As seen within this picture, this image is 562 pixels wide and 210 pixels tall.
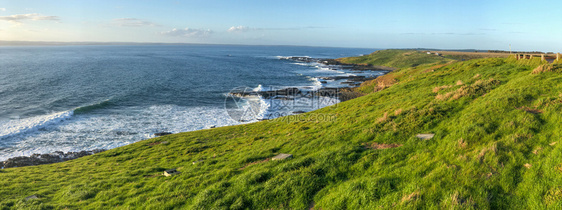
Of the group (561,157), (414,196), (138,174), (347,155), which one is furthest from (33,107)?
(561,157)

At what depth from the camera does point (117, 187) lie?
15.6m

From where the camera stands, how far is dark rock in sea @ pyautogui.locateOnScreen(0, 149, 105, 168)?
26.5 metres

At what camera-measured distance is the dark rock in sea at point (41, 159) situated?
26528 mm

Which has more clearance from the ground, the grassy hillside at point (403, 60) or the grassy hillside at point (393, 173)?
the grassy hillside at point (403, 60)

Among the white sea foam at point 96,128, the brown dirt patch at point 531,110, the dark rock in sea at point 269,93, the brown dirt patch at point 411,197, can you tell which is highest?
the brown dirt patch at point 531,110

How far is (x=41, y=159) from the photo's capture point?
27875 millimetres

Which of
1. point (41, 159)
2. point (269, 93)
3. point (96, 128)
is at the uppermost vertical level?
point (269, 93)

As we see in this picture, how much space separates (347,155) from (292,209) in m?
4.47

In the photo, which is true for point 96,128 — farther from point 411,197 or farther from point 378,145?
point 411,197

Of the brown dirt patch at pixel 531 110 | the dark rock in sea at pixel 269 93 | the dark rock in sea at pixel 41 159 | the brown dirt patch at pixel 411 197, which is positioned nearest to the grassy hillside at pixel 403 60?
the dark rock in sea at pixel 269 93

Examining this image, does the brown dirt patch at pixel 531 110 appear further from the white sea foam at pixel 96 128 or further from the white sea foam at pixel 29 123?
the white sea foam at pixel 29 123

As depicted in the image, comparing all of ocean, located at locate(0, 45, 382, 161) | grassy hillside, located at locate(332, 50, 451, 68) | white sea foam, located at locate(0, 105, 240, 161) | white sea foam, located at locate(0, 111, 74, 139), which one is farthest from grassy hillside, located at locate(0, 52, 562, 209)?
grassy hillside, located at locate(332, 50, 451, 68)

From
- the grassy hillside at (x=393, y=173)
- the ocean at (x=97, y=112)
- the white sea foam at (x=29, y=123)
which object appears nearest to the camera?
the grassy hillside at (x=393, y=173)

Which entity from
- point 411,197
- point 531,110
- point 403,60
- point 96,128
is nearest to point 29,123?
point 96,128
